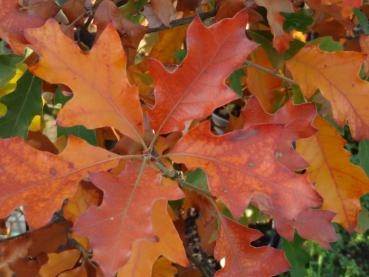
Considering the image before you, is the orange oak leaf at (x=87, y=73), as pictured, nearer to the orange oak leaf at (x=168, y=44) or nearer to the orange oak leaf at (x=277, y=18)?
the orange oak leaf at (x=277, y=18)

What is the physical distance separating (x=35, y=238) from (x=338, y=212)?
51cm

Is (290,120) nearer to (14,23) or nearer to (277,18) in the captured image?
(277,18)

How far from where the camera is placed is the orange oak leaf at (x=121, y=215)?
2.13 ft

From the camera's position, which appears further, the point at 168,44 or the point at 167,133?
the point at 168,44

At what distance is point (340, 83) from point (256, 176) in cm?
27

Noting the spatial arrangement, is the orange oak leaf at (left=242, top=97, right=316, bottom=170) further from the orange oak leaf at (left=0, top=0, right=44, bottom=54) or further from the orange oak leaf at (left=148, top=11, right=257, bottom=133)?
the orange oak leaf at (left=0, top=0, right=44, bottom=54)

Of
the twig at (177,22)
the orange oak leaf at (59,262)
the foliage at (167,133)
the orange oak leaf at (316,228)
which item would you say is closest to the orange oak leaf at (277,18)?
the foliage at (167,133)

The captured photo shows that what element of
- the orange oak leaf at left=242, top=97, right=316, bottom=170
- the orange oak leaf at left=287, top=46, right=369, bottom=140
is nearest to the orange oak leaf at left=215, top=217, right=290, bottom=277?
the orange oak leaf at left=242, top=97, right=316, bottom=170

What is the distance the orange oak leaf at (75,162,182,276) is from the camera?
65 centimetres

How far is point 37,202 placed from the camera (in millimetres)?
707

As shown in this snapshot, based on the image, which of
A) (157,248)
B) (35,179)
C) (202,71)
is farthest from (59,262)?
(202,71)

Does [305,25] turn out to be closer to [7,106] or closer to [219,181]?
[219,181]

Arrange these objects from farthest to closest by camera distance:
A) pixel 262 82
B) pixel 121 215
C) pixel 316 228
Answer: pixel 262 82, pixel 316 228, pixel 121 215

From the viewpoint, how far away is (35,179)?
2.32 feet
